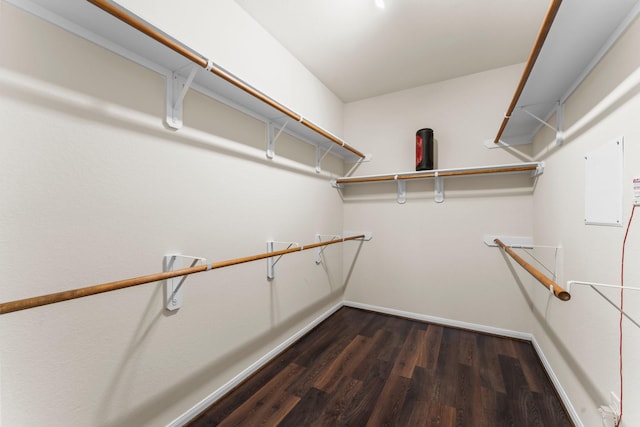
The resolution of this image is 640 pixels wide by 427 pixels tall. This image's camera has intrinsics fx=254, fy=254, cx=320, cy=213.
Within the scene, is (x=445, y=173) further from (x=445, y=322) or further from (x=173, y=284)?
(x=173, y=284)

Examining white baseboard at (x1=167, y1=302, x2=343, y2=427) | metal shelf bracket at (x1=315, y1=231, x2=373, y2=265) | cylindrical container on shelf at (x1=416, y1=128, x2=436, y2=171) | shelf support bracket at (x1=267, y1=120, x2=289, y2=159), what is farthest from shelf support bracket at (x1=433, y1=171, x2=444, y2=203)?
white baseboard at (x1=167, y1=302, x2=343, y2=427)

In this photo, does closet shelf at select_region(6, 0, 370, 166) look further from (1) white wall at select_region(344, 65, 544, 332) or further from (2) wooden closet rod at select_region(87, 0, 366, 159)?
(1) white wall at select_region(344, 65, 544, 332)

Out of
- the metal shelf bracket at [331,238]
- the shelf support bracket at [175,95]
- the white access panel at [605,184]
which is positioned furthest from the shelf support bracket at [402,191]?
the shelf support bracket at [175,95]

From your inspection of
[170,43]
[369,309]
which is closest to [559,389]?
[369,309]

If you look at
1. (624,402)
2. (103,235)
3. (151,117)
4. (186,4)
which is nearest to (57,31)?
(151,117)

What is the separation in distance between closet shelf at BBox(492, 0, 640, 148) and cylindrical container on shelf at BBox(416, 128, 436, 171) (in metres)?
0.77

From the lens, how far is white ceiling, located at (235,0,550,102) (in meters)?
1.72

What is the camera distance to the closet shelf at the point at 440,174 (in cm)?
210

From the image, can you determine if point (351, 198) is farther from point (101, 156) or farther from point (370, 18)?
point (101, 156)

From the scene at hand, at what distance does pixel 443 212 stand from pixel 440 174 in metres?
0.43

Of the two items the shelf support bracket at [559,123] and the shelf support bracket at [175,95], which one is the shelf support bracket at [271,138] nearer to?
the shelf support bracket at [175,95]

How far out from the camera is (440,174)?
244 cm

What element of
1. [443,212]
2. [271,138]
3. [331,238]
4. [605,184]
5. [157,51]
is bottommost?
[331,238]

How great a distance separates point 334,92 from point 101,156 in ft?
8.06
